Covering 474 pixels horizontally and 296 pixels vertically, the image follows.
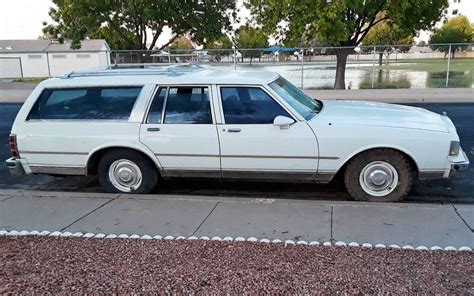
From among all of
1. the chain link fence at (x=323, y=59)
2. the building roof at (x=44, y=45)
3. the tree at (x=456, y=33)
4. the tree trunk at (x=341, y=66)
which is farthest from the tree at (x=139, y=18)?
the tree at (x=456, y=33)

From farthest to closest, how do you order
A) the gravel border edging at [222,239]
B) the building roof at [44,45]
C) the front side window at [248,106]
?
1. the building roof at [44,45]
2. the front side window at [248,106]
3. the gravel border edging at [222,239]

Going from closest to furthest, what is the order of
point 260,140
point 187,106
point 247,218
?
point 247,218 → point 260,140 → point 187,106

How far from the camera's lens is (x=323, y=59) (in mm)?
21875

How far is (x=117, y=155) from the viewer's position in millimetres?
5621

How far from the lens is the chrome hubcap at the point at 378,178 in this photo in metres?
5.11

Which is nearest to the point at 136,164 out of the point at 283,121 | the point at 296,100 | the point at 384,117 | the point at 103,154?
the point at 103,154

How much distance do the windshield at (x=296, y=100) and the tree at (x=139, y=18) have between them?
18.4 meters

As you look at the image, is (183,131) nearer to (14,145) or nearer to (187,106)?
(187,106)

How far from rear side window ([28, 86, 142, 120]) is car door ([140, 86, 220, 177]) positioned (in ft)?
1.19

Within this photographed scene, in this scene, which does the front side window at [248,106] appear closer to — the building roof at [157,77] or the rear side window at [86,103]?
the building roof at [157,77]

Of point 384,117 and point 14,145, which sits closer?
point 384,117

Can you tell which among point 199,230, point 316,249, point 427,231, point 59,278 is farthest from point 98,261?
point 427,231

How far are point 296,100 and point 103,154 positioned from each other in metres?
2.64

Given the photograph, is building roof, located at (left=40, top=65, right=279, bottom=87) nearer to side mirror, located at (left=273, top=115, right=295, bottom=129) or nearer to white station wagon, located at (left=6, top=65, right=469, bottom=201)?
white station wagon, located at (left=6, top=65, right=469, bottom=201)
